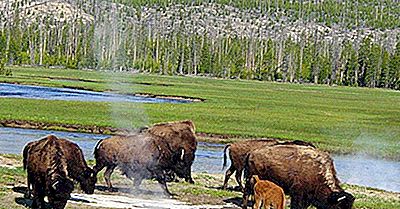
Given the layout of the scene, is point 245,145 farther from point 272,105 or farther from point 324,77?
point 324,77

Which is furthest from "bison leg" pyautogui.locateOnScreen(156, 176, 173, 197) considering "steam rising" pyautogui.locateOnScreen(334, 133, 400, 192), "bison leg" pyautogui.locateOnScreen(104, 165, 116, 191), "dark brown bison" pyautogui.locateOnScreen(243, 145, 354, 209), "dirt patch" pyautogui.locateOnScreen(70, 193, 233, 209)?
"steam rising" pyautogui.locateOnScreen(334, 133, 400, 192)

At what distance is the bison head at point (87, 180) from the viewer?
17.5 metres

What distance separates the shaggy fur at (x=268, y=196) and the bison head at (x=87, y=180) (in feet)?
14.0

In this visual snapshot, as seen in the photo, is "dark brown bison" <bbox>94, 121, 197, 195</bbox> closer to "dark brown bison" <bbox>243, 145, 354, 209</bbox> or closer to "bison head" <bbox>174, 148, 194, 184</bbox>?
"bison head" <bbox>174, 148, 194, 184</bbox>

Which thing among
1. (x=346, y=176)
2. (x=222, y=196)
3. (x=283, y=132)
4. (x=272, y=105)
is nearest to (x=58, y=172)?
(x=222, y=196)

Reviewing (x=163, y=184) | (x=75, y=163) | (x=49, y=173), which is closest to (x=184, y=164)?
(x=163, y=184)

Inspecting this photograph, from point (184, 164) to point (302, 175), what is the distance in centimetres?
711

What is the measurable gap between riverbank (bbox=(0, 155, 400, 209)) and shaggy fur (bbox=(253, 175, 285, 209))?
11.6 ft

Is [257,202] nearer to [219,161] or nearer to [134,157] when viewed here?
[134,157]

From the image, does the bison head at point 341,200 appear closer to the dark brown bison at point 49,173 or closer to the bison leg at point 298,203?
the bison leg at point 298,203

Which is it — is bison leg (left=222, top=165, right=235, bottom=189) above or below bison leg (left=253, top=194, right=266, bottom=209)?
below

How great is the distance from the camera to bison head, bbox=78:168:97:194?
57.6ft

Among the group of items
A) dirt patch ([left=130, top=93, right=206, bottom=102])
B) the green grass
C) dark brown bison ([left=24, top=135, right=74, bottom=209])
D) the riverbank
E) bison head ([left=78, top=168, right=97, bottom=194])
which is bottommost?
dirt patch ([left=130, top=93, right=206, bottom=102])

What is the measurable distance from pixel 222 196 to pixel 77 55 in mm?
150710
